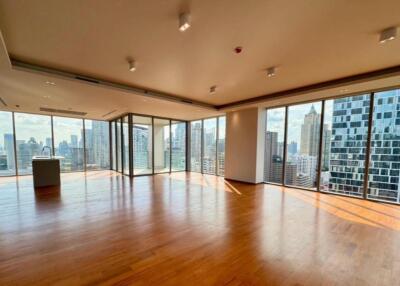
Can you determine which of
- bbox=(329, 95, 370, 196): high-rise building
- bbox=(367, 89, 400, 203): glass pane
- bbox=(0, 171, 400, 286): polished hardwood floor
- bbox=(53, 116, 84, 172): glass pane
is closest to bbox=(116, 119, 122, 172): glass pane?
bbox=(53, 116, 84, 172): glass pane

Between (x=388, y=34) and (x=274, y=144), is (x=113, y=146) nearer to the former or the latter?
(x=274, y=144)

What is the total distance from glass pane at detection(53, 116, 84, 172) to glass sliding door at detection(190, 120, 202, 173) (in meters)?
5.88

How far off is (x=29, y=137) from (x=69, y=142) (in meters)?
1.53

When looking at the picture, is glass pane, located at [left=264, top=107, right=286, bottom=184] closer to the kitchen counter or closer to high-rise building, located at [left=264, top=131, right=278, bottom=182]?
high-rise building, located at [left=264, top=131, right=278, bottom=182]

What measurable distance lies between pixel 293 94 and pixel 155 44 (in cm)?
391

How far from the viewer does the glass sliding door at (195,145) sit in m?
9.73

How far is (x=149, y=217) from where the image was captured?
11.8 feet

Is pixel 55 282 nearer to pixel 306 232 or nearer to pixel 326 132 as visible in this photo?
pixel 306 232

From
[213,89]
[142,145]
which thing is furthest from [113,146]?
[213,89]

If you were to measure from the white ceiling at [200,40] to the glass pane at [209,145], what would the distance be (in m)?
4.47

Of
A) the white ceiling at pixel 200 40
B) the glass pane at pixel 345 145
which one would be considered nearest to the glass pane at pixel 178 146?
the white ceiling at pixel 200 40

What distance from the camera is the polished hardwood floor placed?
79.9 inches

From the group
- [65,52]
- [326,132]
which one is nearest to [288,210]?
[326,132]

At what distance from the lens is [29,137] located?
8.41 meters
